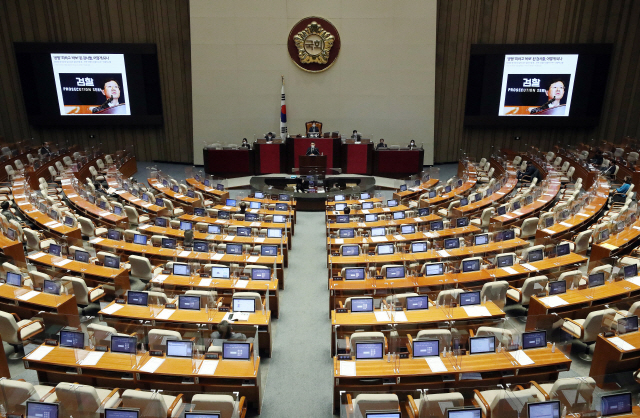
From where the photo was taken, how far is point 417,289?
27.6 feet

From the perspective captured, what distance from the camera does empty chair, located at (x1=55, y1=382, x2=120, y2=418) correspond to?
5281 mm

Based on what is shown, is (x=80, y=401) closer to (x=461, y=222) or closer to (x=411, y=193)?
(x=461, y=222)

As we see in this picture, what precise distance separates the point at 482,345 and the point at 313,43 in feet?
55.7

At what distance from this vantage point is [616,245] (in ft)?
31.3

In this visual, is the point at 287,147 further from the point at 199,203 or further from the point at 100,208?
the point at 100,208

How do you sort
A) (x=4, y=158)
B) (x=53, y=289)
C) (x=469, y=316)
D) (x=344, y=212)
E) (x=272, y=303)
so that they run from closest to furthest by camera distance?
(x=469, y=316) < (x=53, y=289) < (x=272, y=303) < (x=344, y=212) < (x=4, y=158)

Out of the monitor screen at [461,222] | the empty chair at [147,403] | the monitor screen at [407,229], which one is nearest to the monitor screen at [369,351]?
the empty chair at [147,403]

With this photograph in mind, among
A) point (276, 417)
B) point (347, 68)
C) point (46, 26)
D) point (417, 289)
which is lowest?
point (276, 417)

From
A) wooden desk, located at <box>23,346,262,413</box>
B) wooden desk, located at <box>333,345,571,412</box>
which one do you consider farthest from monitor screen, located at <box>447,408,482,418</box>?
wooden desk, located at <box>23,346,262,413</box>

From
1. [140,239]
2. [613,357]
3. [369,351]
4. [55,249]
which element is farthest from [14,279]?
[613,357]

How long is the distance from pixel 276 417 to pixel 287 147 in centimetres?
1447

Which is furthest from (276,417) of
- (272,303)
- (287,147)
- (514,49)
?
(514,49)

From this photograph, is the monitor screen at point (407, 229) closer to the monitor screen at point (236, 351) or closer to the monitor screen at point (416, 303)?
the monitor screen at point (416, 303)

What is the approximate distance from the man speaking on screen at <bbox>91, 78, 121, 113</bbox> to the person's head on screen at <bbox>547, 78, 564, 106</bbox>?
760 inches
